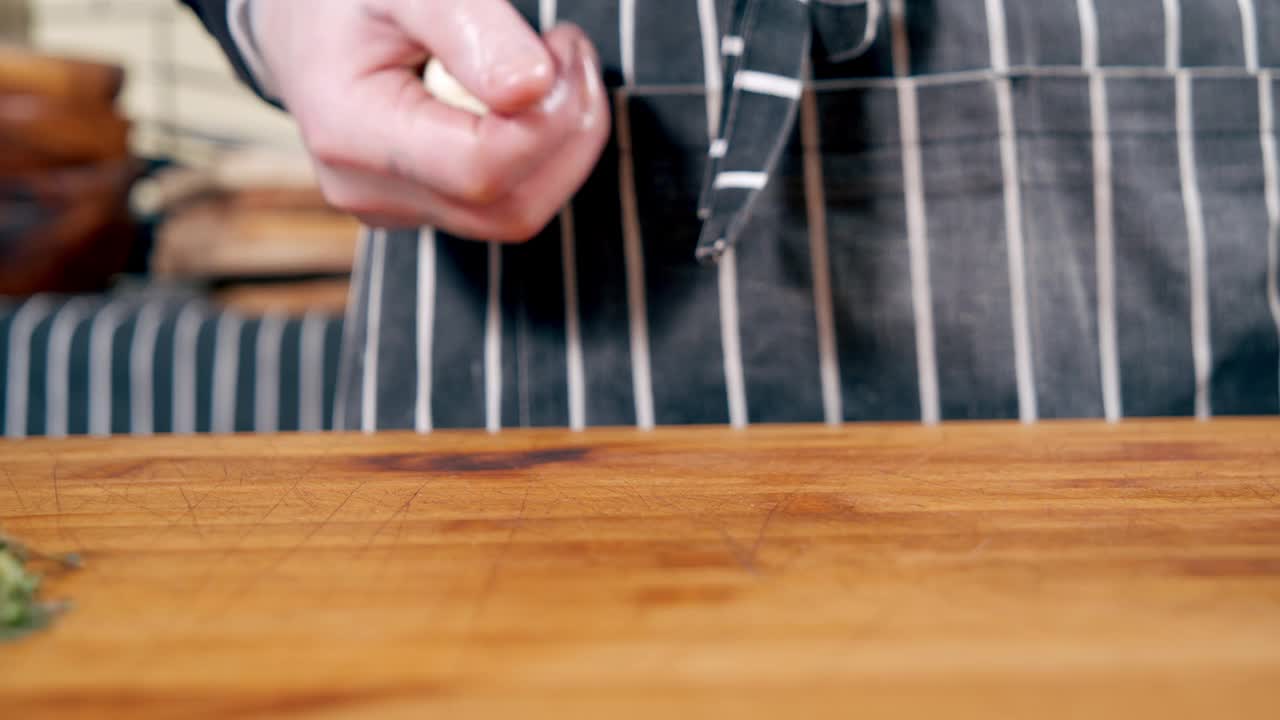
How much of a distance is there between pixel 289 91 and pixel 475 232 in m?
0.13

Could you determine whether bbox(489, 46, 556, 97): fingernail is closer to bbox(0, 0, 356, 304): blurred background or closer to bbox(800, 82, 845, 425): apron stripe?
bbox(800, 82, 845, 425): apron stripe

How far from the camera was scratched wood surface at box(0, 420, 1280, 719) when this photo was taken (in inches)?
7.0

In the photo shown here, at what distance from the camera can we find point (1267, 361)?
25.7 inches

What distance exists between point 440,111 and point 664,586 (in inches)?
12.8

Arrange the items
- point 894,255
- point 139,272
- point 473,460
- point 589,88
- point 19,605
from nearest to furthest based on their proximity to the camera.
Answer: point 19,605 → point 473,460 → point 589,88 → point 894,255 → point 139,272

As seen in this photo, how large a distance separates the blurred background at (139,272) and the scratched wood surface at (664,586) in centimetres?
61

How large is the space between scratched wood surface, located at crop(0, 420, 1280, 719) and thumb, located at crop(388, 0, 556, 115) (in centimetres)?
16

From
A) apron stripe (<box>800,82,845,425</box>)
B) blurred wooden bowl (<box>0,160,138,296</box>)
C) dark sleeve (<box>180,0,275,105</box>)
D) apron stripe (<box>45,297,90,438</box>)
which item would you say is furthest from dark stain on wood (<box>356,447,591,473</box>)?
blurred wooden bowl (<box>0,160,138,296</box>)

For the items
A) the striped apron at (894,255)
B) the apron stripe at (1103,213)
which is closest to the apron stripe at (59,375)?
the striped apron at (894,255)

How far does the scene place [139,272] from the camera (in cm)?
156

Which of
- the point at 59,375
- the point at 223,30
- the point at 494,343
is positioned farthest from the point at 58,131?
the point at 494,343

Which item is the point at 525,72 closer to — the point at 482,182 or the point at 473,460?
the point at 482,182

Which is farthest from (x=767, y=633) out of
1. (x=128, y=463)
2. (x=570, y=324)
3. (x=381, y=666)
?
(x=570, y=324)

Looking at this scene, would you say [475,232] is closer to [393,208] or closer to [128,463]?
[393,208]
